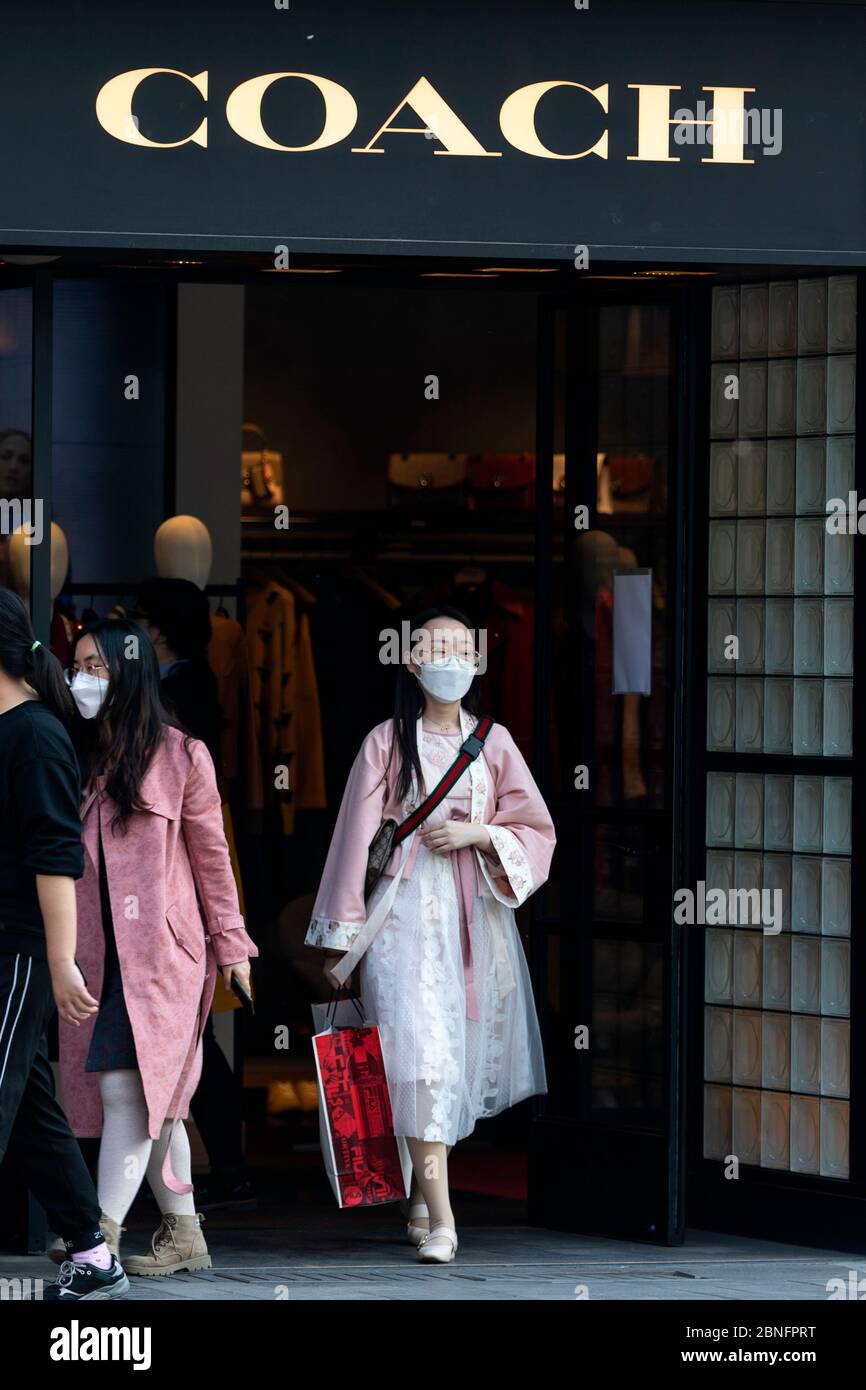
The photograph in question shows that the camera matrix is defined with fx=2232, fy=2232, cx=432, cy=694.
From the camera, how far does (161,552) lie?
26.4 feet

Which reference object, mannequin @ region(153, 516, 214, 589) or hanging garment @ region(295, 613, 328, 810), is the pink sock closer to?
mannequin @ region(153, 516, 214, 589)

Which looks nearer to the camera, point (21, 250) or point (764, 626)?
point (21, 250)

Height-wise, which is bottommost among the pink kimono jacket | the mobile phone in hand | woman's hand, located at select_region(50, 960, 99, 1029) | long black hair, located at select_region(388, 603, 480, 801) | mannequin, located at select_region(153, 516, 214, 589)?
the mobile phone in hand

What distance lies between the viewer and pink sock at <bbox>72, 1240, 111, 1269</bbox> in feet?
18.3

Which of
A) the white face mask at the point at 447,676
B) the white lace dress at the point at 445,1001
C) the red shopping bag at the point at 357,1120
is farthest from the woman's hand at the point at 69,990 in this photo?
the white face mask at the point at 447,676

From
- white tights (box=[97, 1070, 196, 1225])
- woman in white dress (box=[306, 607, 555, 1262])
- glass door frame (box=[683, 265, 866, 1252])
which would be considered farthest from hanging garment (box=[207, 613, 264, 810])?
white tights (box=[97, 1070, 196, 1225])

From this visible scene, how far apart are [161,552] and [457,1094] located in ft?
8.15

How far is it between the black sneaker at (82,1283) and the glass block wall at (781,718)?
7.43ft

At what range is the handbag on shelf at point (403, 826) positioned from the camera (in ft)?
21.8

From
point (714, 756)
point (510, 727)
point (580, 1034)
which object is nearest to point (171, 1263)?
point (580, 1034)

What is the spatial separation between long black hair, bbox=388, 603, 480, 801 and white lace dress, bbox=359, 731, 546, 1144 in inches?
2.2

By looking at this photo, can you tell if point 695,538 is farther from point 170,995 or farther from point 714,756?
point 170,995

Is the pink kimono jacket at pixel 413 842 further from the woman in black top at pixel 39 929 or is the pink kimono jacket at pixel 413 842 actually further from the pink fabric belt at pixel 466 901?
the woman in black top at pixel 39 929

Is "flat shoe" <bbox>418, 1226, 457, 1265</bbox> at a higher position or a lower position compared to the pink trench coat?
lower
